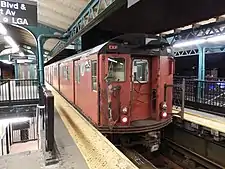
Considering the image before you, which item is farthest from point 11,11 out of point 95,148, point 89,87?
point 95,148

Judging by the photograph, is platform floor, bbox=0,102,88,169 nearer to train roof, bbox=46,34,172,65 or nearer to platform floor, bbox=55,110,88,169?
platform floor, bbox=55,110,88,169

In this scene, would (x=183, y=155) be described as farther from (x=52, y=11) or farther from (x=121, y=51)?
(x=52, y=11)

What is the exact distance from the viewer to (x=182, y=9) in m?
4.18

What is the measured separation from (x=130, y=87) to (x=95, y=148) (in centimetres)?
178

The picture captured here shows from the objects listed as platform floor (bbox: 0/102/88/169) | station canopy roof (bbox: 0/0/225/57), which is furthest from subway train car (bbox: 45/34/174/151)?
platform floor (bbox: 0/102/88/169)

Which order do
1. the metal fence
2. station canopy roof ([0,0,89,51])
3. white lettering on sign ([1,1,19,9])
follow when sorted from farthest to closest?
1. the metal fence
2. station canopy roof ([0,0,89,51])
3. white lettering on sign ([1,1,19,9])

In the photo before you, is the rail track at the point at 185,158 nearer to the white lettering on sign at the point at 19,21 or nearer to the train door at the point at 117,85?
the train door at the point at 117,85

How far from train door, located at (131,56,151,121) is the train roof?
25 cm

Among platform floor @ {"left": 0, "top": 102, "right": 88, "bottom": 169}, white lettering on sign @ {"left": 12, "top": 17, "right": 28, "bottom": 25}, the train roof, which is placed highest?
white lettering on sign @ {"left": 12, "top": 17, "right": 28, "bottom": 25}

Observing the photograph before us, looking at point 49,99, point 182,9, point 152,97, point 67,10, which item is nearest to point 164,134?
point 152,97

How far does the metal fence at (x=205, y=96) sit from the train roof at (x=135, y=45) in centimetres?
194

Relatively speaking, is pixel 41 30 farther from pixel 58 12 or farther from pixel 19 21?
pixel 19 21

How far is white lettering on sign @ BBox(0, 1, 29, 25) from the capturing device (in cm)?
477

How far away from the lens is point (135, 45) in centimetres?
461
